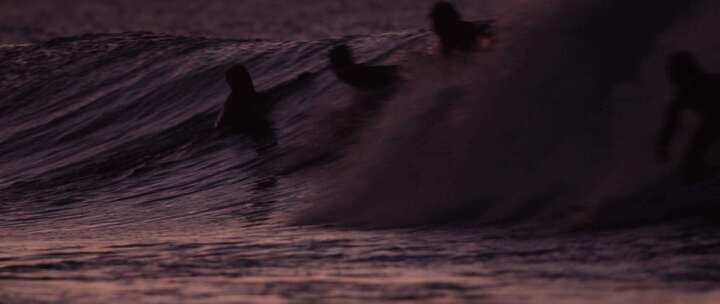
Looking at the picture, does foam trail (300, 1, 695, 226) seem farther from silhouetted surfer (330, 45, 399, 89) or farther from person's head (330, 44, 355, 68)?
person's head (330, 44, 355, 68)

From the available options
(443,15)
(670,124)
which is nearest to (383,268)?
(670,124)

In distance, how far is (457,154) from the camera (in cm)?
936

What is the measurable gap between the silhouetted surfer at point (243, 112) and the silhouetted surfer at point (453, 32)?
3.32 metres

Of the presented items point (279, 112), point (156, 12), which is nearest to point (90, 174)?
point (279, 112)

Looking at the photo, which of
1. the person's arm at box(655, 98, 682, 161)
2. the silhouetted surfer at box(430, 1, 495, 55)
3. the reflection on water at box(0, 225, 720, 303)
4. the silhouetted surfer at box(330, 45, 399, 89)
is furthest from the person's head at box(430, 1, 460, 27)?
the person's arm at box(655, 98, 682, 161)

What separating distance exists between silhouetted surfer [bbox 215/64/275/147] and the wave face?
0.57ft

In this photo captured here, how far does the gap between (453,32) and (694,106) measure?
378 centimetres

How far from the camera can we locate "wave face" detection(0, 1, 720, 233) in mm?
8438

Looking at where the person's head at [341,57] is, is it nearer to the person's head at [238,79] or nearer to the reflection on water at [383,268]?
the person's head at [238,79]

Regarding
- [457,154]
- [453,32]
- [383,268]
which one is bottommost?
[383,268]

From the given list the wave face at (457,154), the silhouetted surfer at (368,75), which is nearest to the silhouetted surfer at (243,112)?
the wave face at (457,154)

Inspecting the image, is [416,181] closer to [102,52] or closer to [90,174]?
[90,174]

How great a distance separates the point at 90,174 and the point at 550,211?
8044mm

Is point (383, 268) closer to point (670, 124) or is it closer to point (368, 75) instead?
point (670, 124)
